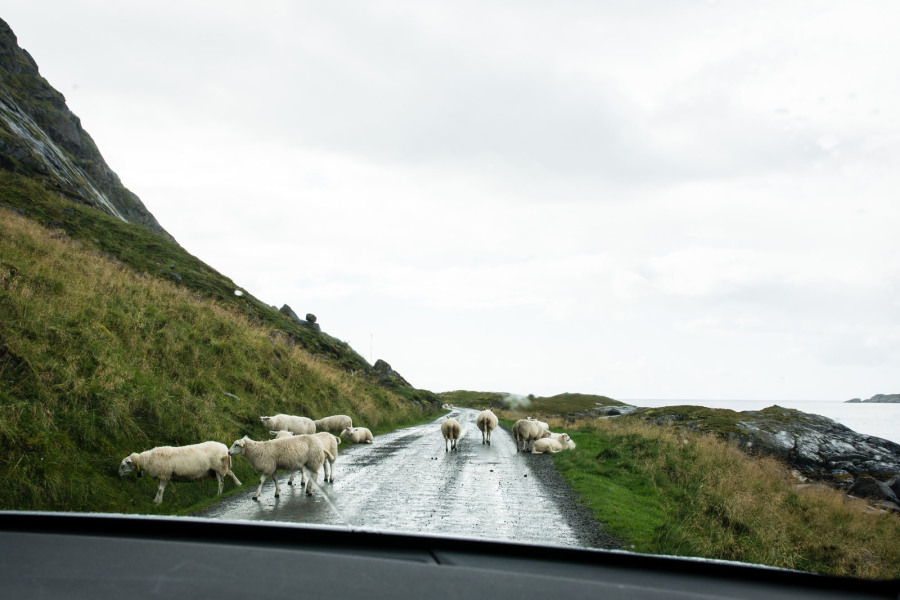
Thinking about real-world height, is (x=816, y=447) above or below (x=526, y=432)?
below

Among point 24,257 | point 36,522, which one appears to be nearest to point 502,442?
point 24,257

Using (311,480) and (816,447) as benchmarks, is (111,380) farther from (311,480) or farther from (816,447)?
(816,447)

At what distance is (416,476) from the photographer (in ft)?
44.4

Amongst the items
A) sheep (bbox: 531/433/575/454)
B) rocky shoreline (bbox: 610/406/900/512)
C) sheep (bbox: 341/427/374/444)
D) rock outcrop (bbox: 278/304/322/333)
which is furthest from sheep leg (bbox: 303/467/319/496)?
rock outcrop (bbox: 278/304/322/333)

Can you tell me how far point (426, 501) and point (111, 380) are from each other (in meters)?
8.13

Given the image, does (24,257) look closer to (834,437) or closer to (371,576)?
(371,576)

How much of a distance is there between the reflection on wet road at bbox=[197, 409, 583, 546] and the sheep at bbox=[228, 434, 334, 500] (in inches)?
18.5

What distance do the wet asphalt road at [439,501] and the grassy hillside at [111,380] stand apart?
7.50 ft

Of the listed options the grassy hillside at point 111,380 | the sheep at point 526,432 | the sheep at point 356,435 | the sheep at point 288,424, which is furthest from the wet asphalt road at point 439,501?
the sheep at point 356,435

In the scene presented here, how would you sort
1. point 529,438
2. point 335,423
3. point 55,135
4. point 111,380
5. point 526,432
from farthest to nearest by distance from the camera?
point 55,135, point 335,423, point 529,438, point 526,432, point 111,380

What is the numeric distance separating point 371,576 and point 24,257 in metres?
20.5

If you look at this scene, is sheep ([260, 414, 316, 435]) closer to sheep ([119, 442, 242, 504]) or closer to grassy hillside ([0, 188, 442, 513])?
grassy hillside ([0, 188, 442, 513])

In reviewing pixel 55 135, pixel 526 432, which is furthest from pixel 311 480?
pixel 55 135

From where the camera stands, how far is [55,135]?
6762 centimetres
